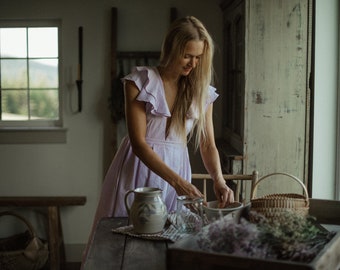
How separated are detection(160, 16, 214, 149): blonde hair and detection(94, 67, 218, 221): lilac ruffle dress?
39 mm

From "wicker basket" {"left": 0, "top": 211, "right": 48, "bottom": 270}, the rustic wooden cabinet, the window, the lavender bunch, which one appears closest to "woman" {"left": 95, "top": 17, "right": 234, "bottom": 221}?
the lavender bunch

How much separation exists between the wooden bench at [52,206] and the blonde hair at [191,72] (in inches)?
86.1

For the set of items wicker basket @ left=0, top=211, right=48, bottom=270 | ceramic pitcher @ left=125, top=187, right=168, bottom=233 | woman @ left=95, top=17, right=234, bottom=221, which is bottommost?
wicker basket @ left=0, top=211, right=48, bottom=270

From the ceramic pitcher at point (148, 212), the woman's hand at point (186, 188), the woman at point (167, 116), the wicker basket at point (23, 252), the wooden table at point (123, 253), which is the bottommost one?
the wicker basket at point (23, 252)

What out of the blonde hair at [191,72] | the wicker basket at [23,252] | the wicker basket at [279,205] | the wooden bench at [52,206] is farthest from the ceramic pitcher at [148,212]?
the wooden bench at [52,206]

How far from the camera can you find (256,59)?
10.3 feet

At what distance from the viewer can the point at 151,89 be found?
211cm

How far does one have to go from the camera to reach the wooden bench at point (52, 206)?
4.12 meters

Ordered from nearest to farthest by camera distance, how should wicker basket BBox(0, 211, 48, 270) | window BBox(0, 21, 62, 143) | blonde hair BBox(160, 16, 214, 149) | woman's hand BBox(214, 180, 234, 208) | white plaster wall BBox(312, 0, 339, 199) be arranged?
1. woman's hand BBox(214, 180, 234, 208)
2. blonde hair BBox(160, 16, 214, 149)
3. white plaster wall BBox(312, 0, 339, 199)
4. wicker basket BBox(0, 211, 48, 270)
5. window BBox(0, 21, 62, 143)

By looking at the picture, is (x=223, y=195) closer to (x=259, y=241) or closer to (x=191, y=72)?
(x=191, y=72)

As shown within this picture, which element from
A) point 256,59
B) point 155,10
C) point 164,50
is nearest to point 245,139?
point 256,59

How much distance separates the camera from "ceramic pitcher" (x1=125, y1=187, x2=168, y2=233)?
1703mm

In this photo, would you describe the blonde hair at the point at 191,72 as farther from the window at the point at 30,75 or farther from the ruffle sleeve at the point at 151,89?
the window at the point at 30,75

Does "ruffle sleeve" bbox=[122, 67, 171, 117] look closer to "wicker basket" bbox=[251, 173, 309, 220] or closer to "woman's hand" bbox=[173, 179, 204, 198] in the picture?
"woman's hand" bbox=[173, 179, 204, 198]
